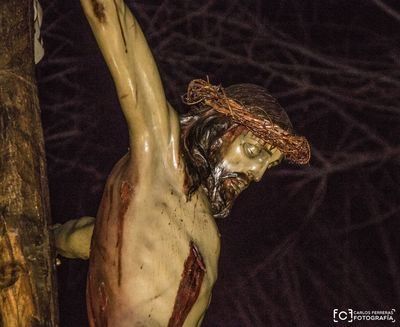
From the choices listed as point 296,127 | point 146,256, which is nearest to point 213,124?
point 146,256

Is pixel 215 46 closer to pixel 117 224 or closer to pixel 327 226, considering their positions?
pixel 327 226

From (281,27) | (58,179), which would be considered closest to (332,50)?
(281,27)

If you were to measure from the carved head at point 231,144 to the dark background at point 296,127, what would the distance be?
645 millimetres

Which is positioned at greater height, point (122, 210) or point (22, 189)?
point (22, 189)

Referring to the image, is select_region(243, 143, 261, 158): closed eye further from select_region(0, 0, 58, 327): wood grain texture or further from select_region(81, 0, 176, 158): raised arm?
select_region(0, 0, 58, 327): wood grain texture

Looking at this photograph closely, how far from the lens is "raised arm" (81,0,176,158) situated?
1169 mm

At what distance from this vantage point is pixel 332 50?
217 cm

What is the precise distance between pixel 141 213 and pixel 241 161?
0.80 feet

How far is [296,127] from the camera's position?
2.11m

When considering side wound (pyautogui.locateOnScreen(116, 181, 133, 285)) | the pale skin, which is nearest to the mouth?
the pale skin

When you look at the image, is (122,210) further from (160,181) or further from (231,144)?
(231,144)

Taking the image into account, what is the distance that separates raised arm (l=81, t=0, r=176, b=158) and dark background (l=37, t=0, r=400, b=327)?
0.76 metres

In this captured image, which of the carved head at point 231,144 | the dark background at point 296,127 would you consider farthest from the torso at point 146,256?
the dark background at point 296,127

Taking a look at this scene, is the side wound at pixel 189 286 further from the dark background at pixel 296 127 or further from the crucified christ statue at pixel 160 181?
the dark background at pixel 296 127
